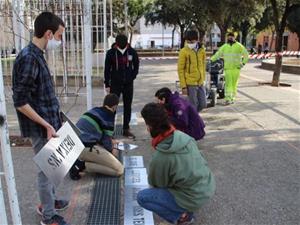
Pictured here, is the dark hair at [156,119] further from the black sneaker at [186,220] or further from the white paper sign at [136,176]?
the white paper sign at [136,176]

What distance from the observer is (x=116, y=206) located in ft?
14.3

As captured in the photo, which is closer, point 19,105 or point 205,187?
point 19,105

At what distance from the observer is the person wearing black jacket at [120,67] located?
6.77 m

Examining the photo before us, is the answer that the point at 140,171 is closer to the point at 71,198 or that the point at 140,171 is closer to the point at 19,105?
the point at 71,198

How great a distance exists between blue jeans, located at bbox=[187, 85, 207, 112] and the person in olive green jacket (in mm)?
3524

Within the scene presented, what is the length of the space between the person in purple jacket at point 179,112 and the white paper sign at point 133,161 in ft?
2.31

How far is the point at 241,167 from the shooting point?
554cm

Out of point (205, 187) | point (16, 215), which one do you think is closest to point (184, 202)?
point (205, 187)

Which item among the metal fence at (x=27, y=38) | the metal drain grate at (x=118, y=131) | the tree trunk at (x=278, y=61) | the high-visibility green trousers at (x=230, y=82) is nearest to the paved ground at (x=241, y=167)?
the metal drain grate at (x=118, y=131)

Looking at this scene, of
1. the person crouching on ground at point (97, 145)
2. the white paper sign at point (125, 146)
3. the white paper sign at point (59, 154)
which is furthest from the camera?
the white paper sign at point (125, 146)

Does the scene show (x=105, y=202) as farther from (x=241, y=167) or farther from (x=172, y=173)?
(x=241, y=167)

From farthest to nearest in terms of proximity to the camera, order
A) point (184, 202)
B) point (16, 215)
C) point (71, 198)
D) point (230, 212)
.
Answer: point (71, 198) → point (230, 212) → point (184, 202) → point (16, 215)

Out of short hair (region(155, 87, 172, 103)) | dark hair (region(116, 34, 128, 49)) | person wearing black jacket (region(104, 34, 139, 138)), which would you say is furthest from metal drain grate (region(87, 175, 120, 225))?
dark hair (region(116, 34, 128, 49))

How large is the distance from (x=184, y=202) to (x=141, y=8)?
45.1 m
